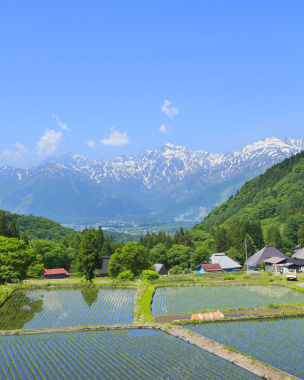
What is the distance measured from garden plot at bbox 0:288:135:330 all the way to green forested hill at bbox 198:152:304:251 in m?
62.2

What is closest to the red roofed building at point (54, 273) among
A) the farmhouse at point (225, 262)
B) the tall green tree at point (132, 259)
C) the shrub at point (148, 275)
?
the tall green tree at point (132, 259)

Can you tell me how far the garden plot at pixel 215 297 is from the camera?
4388 cm

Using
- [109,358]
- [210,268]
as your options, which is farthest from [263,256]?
[109,358]

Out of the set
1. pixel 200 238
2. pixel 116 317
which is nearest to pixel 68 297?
pixel 116 317

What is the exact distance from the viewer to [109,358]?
26.1m

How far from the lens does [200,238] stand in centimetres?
12238

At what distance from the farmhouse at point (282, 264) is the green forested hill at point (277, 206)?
18.1 metres

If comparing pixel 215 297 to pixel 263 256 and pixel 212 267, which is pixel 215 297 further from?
pixel 263 256

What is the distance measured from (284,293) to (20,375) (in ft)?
126

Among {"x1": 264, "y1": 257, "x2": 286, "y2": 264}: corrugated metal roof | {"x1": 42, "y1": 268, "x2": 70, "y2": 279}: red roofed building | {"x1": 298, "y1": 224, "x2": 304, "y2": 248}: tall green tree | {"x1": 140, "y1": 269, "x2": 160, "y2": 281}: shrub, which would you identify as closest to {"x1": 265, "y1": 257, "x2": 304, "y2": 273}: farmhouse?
{"x1": 264, "y1": 257, "x2": 286, "y2": 264}: corrugated metal roof

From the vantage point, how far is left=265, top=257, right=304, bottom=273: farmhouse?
79.1 meters

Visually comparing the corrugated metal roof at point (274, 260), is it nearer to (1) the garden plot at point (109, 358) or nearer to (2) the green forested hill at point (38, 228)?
(1) the garden plot at point (109, 358)

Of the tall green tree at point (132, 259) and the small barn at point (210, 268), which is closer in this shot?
the tall green tree at point (132, 259)

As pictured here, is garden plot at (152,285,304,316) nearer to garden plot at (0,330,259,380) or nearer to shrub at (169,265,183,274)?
garden plot at (0,330,259,380)
